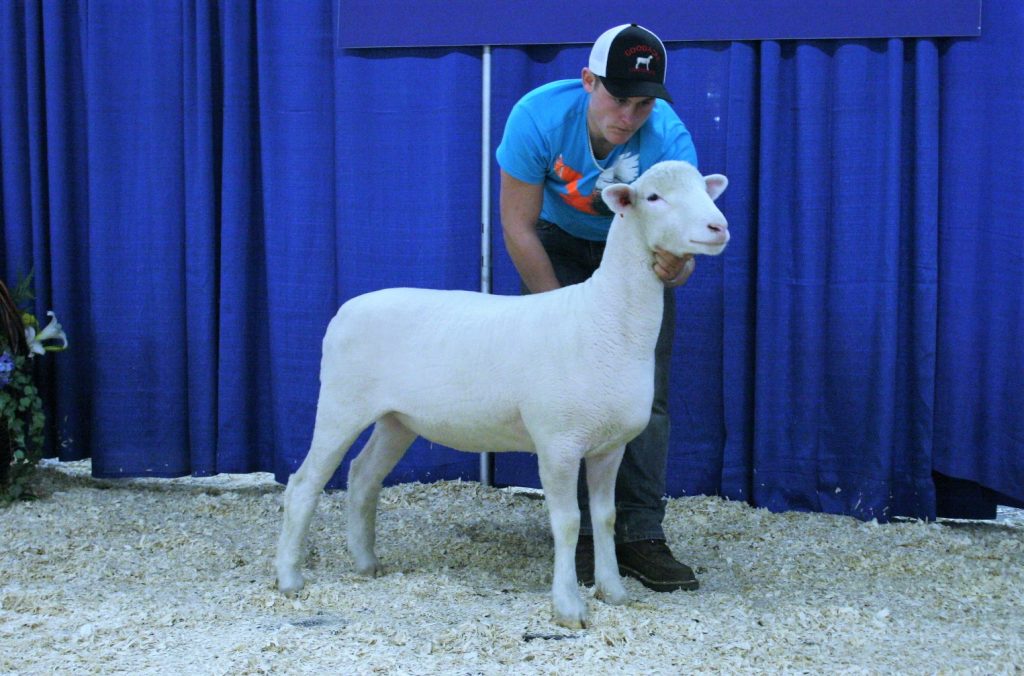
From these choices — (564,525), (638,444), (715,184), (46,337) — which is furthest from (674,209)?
(46,337)

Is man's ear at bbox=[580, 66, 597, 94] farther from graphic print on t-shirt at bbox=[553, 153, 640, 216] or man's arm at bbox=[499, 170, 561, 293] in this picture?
man's arm at bbox=[499, 170, 561, 293]

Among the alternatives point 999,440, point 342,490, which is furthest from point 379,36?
point 999,440

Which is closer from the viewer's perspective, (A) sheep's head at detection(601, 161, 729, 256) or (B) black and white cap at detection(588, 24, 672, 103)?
(A) sheep's head at detection(601, 161, 729, 256)

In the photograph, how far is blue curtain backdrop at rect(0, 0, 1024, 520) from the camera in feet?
13.4

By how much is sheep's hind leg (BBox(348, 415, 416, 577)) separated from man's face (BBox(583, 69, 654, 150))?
3.51 ft

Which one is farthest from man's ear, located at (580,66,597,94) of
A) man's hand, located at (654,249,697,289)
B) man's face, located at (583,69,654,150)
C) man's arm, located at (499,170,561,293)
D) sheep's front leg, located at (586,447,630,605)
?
sheep's front leg, located at (586,447,630,605)

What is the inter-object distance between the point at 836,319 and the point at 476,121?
1608mm

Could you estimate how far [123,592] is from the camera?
10.5 feet

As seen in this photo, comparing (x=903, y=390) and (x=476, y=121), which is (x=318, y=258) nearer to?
(x=476, y=121)

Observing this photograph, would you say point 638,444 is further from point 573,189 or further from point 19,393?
point 19,393

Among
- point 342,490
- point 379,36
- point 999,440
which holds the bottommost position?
point 342,490

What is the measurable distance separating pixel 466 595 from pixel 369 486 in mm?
484

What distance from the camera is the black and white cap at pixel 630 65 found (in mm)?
2916

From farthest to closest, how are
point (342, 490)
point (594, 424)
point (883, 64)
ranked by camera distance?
1. point (342, 490)
2. point (883, 64)
3. point (594, 424)
